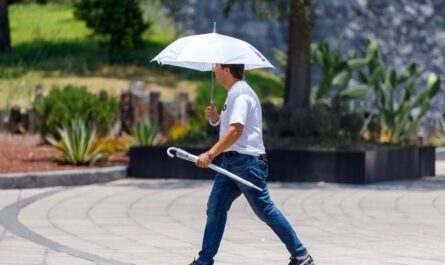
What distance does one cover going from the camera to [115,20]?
3088cm

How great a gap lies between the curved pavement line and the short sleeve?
1846mm

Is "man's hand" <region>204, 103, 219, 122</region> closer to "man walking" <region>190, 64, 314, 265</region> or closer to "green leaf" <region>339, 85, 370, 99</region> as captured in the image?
"man walking" <region>190, 64, 314, 265</region>

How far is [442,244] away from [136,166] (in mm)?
7189

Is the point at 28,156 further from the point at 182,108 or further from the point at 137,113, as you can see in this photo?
the point at 182,108

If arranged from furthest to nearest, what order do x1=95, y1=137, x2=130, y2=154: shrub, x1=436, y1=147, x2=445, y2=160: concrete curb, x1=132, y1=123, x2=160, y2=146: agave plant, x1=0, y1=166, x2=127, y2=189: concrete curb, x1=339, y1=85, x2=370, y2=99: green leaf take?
x1=436, y1=147, x2=445, y2=160: concrete curb < x1=339, y1=85, x2=370, y2=99: green leaf < x1=95, y1=137, x2=130, y2=154: shrub < x1=132, y1=123, x2=160, y2=146: agave plant < x1=0, y1=166, x2=127, y2=189: concrete curb

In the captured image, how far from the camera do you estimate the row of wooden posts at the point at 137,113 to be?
24.0 m

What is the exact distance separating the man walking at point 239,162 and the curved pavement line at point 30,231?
45.3 inches

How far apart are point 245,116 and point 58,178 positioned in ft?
25.2

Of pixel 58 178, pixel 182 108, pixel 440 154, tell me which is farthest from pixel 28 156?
pixel 440 154

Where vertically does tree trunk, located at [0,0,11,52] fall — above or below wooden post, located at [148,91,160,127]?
above

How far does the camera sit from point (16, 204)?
15750 millimetres

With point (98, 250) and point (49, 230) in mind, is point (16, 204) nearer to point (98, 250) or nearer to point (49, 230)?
point (49, 230)

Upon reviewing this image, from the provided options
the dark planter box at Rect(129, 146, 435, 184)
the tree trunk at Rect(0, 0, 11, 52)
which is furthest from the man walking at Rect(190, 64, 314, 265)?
the tree trunk at Rect(0, 0, 11, 52)

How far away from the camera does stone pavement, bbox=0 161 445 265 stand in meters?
12.1
